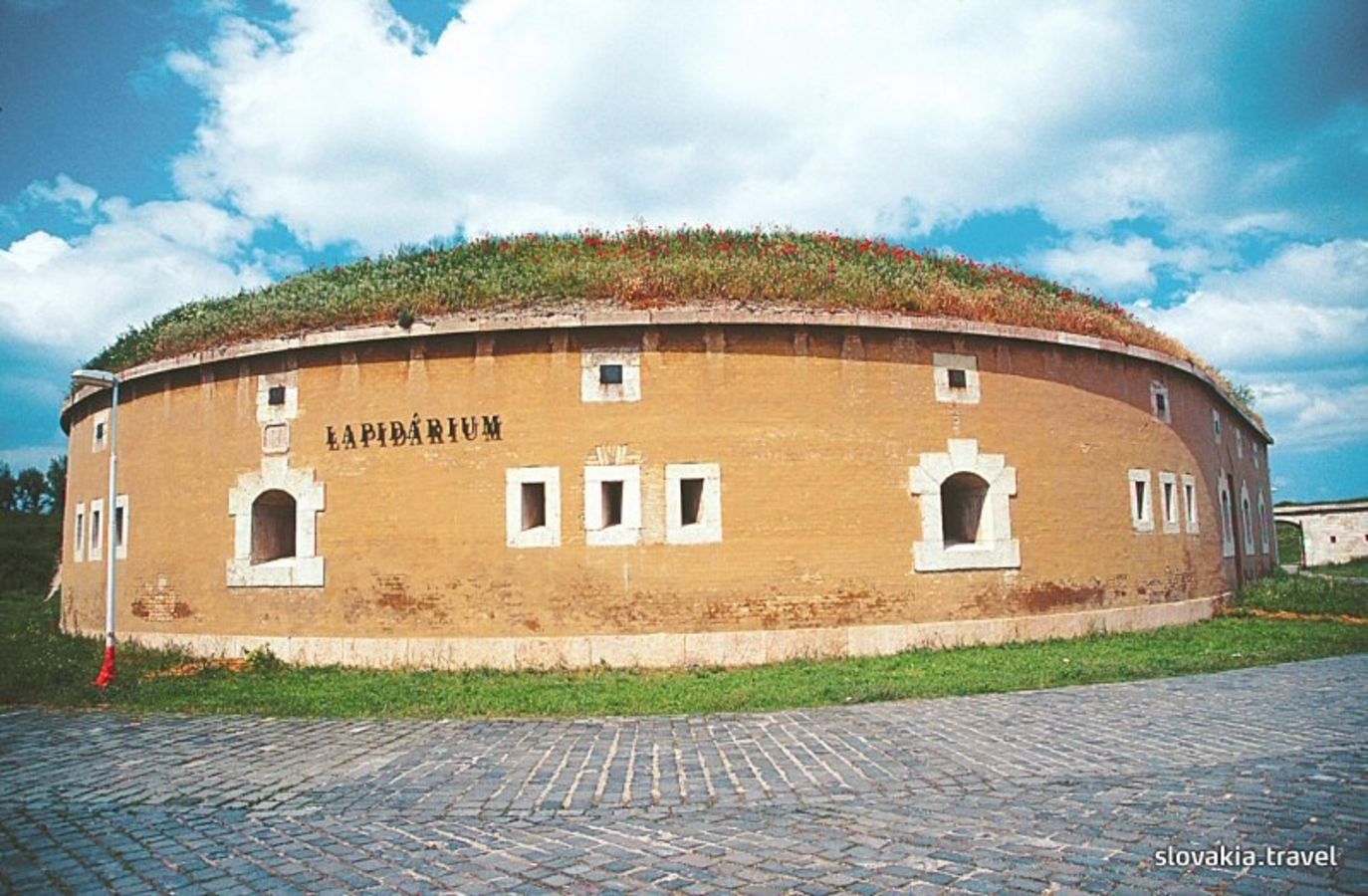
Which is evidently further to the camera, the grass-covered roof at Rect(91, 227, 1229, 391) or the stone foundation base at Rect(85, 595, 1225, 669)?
the grass-covered roof at Rect(91, 227, 1229, 391)

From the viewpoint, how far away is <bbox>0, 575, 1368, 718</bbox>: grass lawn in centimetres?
925

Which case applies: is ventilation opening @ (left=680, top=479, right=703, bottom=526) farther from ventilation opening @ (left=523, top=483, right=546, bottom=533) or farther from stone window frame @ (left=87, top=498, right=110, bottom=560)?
stone window frame @ (left=87, top=498, right=110, bottom=560)

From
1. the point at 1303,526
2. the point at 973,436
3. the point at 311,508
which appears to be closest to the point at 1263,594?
the point at 973,436

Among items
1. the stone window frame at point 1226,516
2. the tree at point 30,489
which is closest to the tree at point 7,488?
the tree at point 30,489

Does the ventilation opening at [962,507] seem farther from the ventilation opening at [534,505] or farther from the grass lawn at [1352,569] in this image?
the grass lawn at [1352,569]

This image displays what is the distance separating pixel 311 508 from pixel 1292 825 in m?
11.5

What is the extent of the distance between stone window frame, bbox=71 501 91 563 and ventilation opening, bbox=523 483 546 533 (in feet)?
31.1

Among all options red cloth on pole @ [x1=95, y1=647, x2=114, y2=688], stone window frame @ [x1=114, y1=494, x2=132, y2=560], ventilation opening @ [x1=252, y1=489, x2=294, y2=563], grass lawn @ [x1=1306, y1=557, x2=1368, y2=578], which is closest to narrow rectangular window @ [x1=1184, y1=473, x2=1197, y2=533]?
ventilation opening @ [x1=252, y1=489, x2=294, y2=563]

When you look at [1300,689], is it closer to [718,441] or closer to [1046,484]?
[1046,484]

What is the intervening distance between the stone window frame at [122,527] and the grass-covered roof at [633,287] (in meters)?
2.39

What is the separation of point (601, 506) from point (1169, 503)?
32.9 ft

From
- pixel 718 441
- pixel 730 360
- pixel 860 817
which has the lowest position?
pixel 860 817

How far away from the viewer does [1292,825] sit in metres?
4.84

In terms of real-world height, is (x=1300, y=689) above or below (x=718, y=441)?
below
